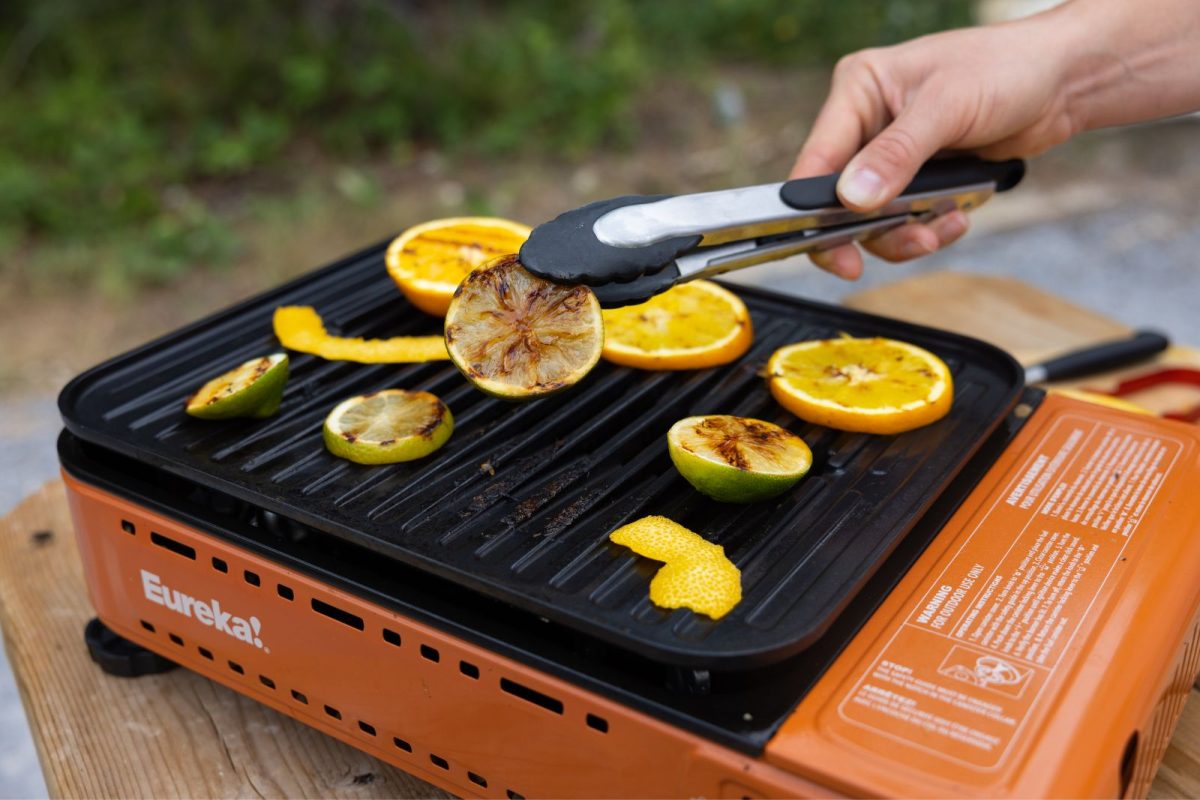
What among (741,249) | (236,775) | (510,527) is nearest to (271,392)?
(510,527)

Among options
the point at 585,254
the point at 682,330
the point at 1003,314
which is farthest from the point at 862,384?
the point at 1003,314

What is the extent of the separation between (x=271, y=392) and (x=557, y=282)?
23.6 inches

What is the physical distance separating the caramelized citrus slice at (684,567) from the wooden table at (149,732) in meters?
0.65

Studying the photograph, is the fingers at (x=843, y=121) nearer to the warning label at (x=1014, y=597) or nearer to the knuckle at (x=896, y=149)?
the knuckle at (x=896, y=149)

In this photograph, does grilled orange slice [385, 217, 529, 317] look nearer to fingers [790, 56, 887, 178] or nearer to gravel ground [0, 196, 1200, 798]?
fingers [790, 56, 887, 178]

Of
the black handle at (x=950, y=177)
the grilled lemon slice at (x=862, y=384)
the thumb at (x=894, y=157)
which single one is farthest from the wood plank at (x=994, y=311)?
the grilled lemon slice at (x=862, y=384)

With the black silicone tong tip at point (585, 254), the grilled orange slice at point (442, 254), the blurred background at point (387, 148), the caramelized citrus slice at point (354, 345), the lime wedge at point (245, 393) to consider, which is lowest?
the blurred background at point (387, 148)

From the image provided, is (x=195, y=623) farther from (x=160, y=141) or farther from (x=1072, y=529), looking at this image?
(x=160, y=141)

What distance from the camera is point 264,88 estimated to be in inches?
276

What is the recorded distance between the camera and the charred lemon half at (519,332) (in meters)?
1.75

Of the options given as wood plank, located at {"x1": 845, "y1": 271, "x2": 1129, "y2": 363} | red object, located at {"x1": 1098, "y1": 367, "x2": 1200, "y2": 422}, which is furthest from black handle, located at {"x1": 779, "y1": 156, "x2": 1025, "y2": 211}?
wood plank, located at {"x1": 845, "y1": 271, "x2": 1129, "y2": 363}

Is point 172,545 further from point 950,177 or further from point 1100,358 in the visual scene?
point 1100,358

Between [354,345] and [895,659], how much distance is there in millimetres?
1225

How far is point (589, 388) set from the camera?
2.10 m
